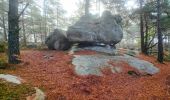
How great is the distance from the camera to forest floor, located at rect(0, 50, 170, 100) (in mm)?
9953

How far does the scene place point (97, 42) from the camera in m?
20.1

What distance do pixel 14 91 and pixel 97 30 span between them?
1329 centimetres

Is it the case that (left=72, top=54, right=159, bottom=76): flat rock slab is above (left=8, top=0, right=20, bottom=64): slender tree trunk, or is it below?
below

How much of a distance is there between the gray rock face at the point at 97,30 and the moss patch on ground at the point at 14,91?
10824mm

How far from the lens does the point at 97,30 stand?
66.8 ft

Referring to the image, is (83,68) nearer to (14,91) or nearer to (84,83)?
(84,83)

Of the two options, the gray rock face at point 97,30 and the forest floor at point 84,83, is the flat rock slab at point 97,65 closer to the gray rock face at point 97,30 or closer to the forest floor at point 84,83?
the forest floor at point 84,83

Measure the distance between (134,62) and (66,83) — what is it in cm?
750

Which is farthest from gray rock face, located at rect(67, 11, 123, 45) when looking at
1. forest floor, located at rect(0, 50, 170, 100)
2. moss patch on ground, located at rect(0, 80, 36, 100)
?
moss patch on ground, located at rect(0, 80, 36, 100)

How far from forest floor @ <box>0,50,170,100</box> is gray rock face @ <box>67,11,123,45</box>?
16.9 feet

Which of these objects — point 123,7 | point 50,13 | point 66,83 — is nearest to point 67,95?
point 66,83

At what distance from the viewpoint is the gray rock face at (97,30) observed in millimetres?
19438

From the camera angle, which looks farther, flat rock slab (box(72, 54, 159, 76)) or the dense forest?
flat rock slab (box(72, 54, 159, 76))

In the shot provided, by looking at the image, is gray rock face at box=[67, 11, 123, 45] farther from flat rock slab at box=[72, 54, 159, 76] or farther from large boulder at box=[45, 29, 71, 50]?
flat rock slab at box=[72, 54, 159, 76]
